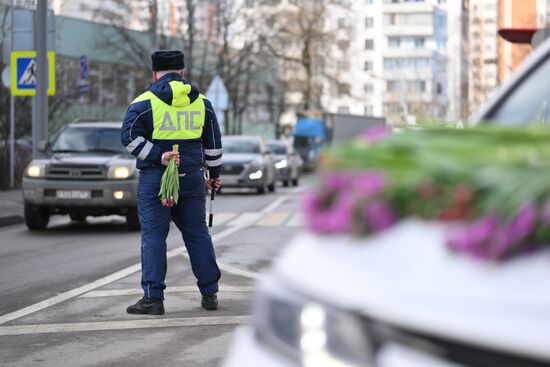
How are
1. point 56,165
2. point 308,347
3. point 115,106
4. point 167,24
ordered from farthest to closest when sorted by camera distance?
point 167,24
point 115,106
point 56,165
point 308,347

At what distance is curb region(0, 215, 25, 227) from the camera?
68.1ft

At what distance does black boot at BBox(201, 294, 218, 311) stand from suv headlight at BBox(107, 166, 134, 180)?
31.4ft

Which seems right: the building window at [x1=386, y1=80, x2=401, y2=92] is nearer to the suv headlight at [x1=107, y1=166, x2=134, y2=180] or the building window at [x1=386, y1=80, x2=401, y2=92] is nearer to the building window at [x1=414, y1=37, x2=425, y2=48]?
the building window at [x1=414, y1=37, x2=425, y2=48]

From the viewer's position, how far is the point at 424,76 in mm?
173875

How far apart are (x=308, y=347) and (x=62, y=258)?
1190 centimetres

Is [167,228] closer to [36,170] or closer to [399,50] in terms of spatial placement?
[36,170]

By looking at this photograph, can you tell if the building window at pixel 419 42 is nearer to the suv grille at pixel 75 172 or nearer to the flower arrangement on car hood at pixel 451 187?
the suv grille at pixel 75 172

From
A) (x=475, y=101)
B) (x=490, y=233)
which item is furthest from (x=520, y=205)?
(x=475, y=101)

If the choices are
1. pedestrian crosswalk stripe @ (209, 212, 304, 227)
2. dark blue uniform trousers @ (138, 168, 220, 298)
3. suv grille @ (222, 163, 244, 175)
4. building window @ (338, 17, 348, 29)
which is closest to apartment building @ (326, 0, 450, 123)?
building window @ (338, 17, 348, 29)

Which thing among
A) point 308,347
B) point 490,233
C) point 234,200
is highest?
point 490,233

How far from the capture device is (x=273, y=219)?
916 inches

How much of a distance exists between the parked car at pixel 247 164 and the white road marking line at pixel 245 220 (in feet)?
30.6

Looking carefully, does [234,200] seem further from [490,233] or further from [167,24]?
[167,24]

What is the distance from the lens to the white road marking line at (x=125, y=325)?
849cm
